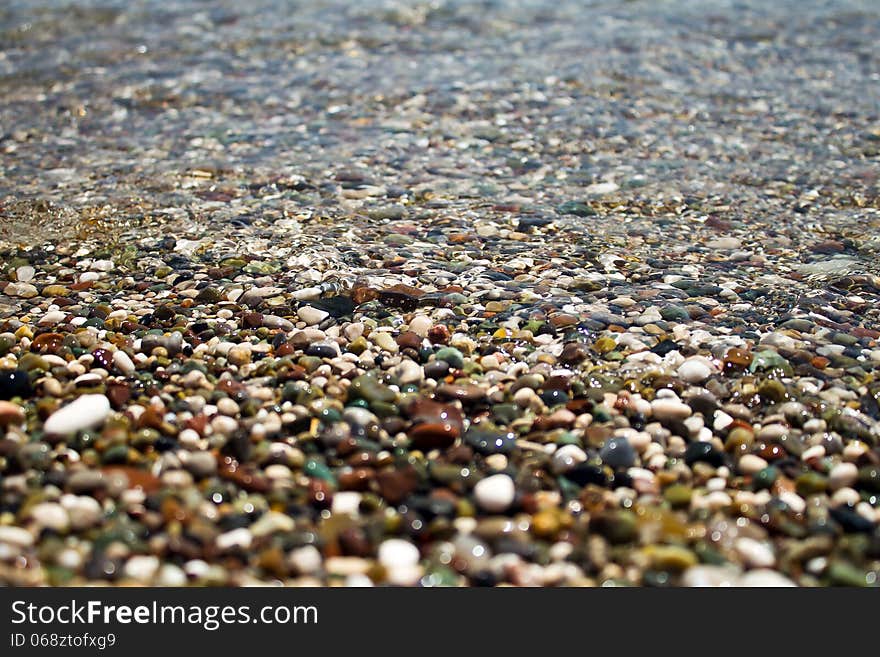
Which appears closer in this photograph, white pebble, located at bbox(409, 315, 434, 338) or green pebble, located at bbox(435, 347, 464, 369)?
green pebble, located at bbox(435, 347, 464, 369)

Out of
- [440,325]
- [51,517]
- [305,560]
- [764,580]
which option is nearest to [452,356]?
[440,325]

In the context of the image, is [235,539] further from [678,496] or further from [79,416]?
[678,496]

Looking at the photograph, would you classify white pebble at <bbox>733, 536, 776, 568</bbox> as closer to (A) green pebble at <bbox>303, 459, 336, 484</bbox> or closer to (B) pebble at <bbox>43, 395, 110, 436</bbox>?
(A) green pebble at <bbox>303, 459, 336, 484</bbox>

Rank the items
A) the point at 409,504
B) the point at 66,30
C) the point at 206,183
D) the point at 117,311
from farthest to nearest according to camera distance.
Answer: the point at 66,30
the point at 206,183
the point at 117,311
the point at 409,504

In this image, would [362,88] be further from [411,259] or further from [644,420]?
[644,420]

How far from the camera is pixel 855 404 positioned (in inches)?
146

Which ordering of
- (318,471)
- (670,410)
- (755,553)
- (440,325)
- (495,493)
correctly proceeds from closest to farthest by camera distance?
1. (755,553)
2. (495,493)
3. (318,471)
4. (670,410)
5. (440,325)

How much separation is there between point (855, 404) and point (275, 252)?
314 cm

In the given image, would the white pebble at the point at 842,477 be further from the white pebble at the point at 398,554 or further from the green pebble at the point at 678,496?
the white pebble at the point at 398,554

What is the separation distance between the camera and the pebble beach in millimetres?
2932

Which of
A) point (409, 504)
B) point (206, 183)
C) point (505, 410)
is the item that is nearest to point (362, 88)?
point (206, 183)

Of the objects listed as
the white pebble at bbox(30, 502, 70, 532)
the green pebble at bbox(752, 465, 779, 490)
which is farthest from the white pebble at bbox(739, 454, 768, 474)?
the white pebble at bbox(30, 502, 70, 532)

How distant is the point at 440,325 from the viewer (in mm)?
4254

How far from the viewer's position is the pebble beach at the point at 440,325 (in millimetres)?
2932
